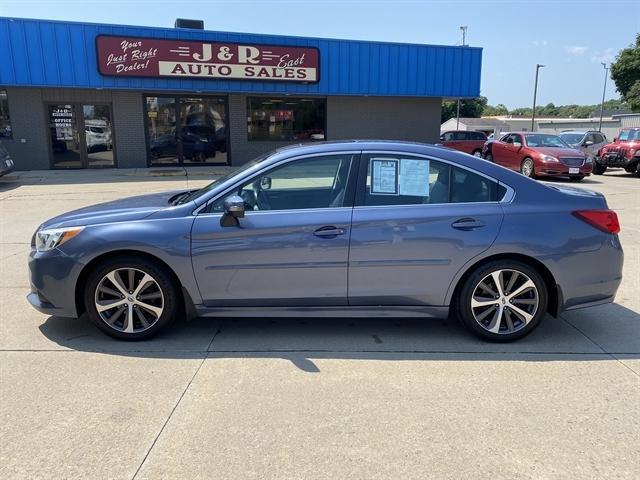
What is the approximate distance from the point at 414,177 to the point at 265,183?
1250 millimetres

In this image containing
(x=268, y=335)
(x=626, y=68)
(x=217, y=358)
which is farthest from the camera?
(x=626, y=68)

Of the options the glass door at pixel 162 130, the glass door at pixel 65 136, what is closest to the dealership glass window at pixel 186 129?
the glass door at pixel 162 130

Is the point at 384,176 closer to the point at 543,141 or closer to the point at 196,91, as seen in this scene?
the point at 543,141

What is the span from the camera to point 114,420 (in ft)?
9.81

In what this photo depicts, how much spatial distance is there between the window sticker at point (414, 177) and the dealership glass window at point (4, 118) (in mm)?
17451

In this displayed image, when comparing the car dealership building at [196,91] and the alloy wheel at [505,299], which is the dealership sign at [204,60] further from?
the alloy wheel at [505,299]

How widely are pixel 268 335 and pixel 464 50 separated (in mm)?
18439

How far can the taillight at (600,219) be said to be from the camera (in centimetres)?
402

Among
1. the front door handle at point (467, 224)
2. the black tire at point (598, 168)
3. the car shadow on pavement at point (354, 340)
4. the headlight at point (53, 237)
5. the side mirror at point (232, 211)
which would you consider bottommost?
the car shadow on pavement at point (354, 340)

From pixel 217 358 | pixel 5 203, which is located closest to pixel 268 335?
pixel 217 358

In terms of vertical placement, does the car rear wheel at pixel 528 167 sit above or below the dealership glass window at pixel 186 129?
below

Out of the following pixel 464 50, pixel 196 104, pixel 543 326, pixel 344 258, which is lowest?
pixel 543 326

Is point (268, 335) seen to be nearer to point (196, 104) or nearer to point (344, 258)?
point (344, 258)

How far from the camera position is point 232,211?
12.4 ft
